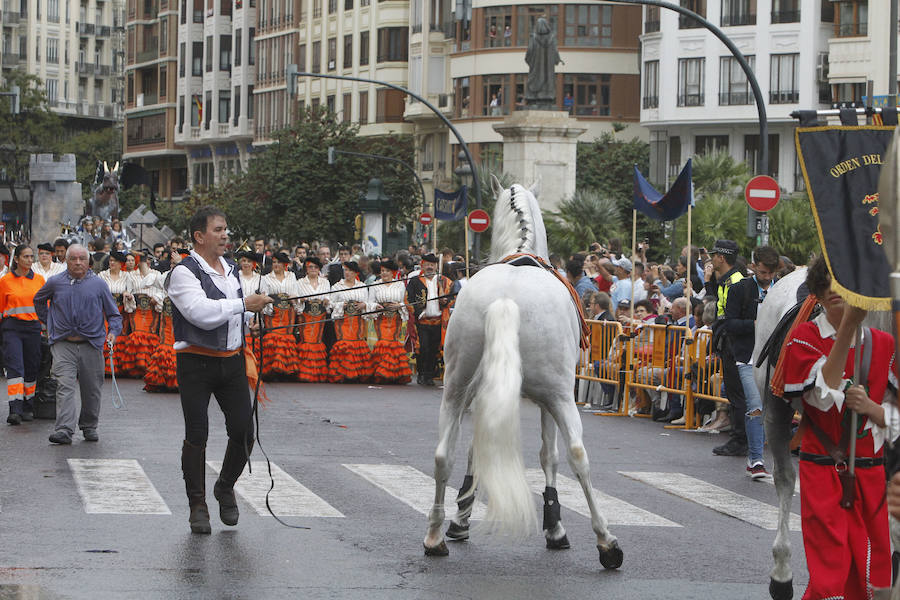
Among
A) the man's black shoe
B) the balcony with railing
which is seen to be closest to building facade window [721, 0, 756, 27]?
the balcony with railing

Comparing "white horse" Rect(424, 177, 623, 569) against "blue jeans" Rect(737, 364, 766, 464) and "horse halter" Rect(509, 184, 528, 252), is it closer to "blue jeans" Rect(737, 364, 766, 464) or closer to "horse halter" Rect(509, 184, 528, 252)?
"horse halter" Rect(509, 184, 528, 252)

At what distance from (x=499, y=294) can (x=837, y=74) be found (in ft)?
178

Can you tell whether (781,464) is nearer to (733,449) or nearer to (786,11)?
(733,449)

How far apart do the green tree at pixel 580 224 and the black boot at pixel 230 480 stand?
2698cm

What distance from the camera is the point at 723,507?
11.8 metres

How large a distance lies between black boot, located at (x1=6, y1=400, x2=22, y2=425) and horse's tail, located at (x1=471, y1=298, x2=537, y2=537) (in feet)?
26.8

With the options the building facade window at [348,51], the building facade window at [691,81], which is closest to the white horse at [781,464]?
the building facade window at [691,81]

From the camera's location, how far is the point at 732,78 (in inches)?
2539

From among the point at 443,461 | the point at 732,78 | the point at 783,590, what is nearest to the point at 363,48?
the point at 732,78

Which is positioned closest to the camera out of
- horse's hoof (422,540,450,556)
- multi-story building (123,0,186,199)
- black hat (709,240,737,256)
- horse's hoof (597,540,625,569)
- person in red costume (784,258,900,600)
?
person in red costume (784,258,900,600)

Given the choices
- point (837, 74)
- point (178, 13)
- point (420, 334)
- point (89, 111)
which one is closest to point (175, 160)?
point (178, 13)

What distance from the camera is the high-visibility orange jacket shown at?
16.7 metres

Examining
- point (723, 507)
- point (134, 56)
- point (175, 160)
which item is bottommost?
point (723, 507)

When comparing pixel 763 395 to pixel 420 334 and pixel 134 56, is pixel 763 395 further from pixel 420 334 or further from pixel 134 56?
pixel 134 56
